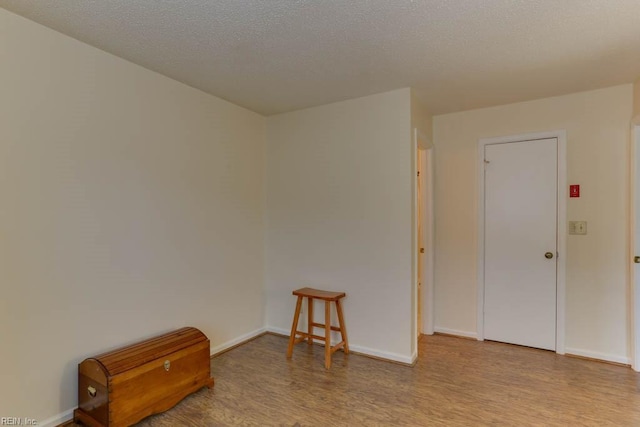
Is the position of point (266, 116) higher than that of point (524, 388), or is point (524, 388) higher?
point (266, 116)

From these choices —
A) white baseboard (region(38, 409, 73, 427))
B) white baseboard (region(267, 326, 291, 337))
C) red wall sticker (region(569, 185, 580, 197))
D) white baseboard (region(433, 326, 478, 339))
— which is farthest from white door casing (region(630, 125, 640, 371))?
white baseboard (region(38, 409, 73, 427))

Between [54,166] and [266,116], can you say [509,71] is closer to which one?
[266,116]

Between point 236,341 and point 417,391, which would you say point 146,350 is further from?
point 417,391

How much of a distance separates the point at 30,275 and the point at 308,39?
213cm

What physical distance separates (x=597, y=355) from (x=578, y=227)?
43.8 inches

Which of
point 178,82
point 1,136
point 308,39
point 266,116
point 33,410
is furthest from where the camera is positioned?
point 266,116

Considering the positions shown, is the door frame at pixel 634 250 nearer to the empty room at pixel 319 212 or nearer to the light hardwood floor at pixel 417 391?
the empty room at pixel 319 212

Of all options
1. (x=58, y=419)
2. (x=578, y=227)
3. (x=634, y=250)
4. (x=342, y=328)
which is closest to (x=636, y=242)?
(x=634, y=250)

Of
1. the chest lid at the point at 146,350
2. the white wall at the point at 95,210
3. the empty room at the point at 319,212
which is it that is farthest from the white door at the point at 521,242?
the chest lid at the point at 146,350

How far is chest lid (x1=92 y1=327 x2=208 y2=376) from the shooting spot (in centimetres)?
203

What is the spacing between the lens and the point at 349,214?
3.26m

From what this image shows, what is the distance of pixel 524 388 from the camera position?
2520 mm

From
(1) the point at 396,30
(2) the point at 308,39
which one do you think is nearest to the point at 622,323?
(1) the point at 396,30

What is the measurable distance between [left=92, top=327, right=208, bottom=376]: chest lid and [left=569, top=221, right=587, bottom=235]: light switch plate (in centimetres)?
327
